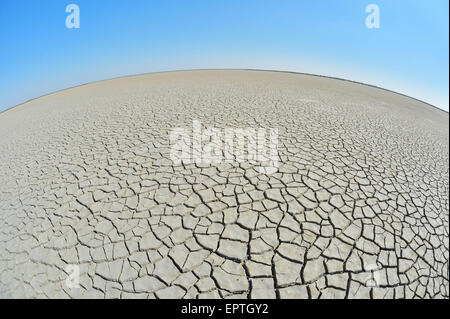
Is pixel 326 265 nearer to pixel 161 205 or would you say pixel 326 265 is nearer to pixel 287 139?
pixel 161 205

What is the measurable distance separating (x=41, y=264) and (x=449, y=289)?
2735mm

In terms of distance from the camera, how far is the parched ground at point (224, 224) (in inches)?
48.4

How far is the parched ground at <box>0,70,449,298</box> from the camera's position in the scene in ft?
4.04

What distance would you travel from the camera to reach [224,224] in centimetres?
158

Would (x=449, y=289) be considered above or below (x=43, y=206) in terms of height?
below

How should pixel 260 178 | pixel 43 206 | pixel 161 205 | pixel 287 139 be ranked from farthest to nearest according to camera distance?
1. pixel 287 139
2. pixel 260 178
3. pixel 43 206
4. pixel 161 205

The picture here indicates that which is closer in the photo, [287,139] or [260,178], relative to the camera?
[260,178]

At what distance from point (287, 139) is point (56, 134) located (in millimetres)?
4357
